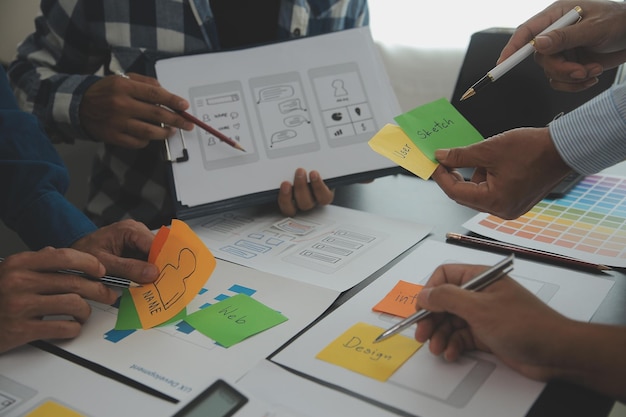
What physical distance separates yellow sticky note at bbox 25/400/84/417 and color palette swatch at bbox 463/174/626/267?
2.19 ft

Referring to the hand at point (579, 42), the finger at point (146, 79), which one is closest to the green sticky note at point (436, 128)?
the hand at point (579, 42)

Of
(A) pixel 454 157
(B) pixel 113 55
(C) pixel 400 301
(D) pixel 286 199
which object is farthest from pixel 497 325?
(B) pixel 113 55

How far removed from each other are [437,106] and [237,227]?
41 cm

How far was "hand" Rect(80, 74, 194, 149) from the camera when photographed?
104 centimetres

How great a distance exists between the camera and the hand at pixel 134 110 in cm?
104

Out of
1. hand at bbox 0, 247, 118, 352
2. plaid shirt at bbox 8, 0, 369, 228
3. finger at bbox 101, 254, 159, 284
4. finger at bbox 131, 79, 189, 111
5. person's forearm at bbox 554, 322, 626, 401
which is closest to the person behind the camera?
person's forearm at bbox 554, 322, 626, 401

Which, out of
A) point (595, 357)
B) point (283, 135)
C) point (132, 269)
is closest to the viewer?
point (595, 357)

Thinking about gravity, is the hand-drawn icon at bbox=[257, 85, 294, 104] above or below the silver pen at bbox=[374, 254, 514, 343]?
above

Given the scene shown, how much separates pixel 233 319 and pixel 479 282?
1.01ft

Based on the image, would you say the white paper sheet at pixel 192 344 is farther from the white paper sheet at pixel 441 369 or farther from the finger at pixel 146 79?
the finger at pixel 146 79

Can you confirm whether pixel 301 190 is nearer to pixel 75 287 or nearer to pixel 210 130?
pixel 210 130

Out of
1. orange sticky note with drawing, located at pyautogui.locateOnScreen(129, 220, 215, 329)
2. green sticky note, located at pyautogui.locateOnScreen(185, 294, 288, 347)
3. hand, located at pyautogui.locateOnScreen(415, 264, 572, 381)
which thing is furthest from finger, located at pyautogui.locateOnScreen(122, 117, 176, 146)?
hand, located at pyautogui.locateOnScreen(415, 264, 572, 381)

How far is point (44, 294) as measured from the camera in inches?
28.7

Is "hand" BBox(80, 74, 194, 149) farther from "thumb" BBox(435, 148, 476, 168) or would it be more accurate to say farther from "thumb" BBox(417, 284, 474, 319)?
"thumb" BBox(417, 284, 474, 319)
